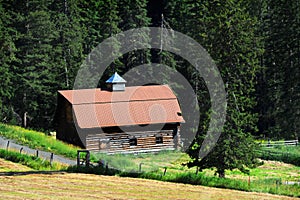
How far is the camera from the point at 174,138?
5619 centimetres

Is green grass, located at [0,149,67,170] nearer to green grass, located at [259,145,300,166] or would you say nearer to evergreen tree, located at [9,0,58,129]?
green grass, located at [259,145,300,166]

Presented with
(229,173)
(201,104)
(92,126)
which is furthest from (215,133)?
(92,126)

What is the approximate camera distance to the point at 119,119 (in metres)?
54.0

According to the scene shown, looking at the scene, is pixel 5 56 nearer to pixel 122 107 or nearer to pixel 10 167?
pixel 122 107

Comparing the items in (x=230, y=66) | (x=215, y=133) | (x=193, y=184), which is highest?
(x=230, y=66)

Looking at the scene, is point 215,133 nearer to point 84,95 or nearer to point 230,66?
point 230,66

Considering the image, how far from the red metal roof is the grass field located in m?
19.3

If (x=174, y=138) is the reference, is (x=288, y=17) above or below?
above

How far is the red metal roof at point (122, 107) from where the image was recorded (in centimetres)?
5341

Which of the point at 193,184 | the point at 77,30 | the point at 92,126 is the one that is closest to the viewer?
the point at 193,184

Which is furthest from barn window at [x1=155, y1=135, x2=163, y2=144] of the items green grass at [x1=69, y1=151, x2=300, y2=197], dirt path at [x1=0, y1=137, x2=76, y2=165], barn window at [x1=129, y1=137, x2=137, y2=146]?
dirt path at [x1=0, y1=137, x2=76, y2=165]

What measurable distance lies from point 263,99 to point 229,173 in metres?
28.4

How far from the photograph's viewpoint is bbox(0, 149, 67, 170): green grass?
38906 mm

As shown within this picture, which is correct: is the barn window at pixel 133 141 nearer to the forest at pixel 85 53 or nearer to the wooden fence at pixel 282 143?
the forest at pixel 85 53
